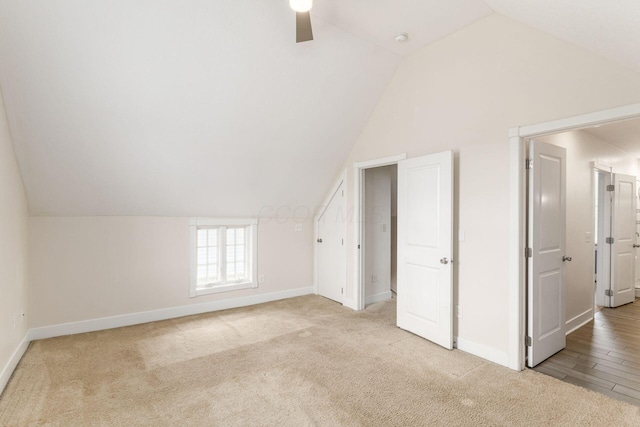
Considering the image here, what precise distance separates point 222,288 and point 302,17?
11.8 ft

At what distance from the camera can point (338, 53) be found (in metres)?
3.32

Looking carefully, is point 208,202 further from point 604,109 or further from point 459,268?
point 604,109

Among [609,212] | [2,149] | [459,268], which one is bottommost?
[459,268]

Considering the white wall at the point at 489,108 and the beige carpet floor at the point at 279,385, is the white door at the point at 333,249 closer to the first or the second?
the beige carpet floor at the point at 279,385

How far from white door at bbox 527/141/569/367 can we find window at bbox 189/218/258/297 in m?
3.46

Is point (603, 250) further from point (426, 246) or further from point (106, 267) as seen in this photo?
point (106, 267)

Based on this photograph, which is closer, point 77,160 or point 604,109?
point 604,109

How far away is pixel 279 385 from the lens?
2564 millimetres

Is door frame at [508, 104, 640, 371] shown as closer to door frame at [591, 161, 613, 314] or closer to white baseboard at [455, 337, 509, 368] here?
white baseboard at [455, 337, 509, 368]

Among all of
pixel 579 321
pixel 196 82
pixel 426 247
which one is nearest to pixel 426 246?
pixel 426 247

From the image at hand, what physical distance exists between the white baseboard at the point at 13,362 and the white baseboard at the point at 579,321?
5.37m

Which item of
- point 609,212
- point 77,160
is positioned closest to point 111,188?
point 77,160

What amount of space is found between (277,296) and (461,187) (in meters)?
3.16

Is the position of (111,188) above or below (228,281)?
above
